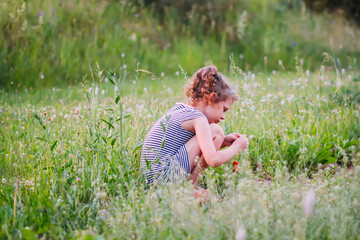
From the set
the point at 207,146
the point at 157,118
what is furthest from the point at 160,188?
the point at 157,118

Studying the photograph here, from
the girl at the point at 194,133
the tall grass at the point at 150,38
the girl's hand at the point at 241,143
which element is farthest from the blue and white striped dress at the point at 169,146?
the tall grass at the point at 150,38

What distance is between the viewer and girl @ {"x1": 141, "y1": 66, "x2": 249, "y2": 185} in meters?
3.09

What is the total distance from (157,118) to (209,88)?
96cm

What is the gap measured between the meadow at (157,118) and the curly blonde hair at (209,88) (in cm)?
50

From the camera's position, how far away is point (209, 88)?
127 inches

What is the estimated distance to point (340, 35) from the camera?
10.4 metres

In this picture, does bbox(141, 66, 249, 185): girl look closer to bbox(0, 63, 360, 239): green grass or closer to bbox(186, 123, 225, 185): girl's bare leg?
bbox(186, 123, 225, 185): girl's bare leg

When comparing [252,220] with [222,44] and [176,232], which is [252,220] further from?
[222,44]

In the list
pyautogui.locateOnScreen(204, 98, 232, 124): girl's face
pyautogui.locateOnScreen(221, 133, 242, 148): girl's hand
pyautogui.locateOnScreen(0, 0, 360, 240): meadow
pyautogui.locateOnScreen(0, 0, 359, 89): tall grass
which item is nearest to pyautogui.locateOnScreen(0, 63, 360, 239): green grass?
pyautogui.locateOnScreen(0, 0, 360, 240): meadow

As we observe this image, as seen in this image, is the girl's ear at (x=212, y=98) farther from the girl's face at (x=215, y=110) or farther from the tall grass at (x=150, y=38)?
the tall grass at (x=150, y=38)

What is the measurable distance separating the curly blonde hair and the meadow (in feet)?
1.65

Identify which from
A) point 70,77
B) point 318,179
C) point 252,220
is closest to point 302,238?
point 252,220

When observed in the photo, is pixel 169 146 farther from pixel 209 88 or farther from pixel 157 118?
pixel 157 118

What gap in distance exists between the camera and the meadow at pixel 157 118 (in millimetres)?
2312
